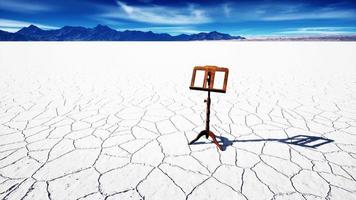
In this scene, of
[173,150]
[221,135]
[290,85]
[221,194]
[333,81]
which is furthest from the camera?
[333,81]

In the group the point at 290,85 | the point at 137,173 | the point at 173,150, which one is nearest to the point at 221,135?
the point at 173,150

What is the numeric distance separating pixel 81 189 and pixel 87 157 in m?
0.60

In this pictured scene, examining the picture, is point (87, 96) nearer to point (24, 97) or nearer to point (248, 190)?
point (24, 97)

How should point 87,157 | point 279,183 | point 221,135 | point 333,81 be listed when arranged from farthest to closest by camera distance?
point 333,81, point 221,135, point 87,157, point 279,183

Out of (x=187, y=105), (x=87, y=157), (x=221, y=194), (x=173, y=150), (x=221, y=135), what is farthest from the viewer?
(x=187, y=105)

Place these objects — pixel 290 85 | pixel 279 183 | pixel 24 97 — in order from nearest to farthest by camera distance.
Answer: pixel 279 183 → pixel 24 97 → pixel 290 85

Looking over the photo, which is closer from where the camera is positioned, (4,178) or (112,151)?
(4,178)

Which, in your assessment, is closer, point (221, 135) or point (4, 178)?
point (4, 178)

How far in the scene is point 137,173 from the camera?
8.29 ft

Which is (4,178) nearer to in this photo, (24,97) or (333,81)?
(24,97)

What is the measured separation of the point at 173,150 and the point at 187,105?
1982 mm

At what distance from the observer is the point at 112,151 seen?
2.96 metres

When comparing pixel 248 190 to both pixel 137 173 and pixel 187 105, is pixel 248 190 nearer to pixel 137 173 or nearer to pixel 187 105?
pixel 137 173

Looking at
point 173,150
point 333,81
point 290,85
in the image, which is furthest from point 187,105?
point 333,81
